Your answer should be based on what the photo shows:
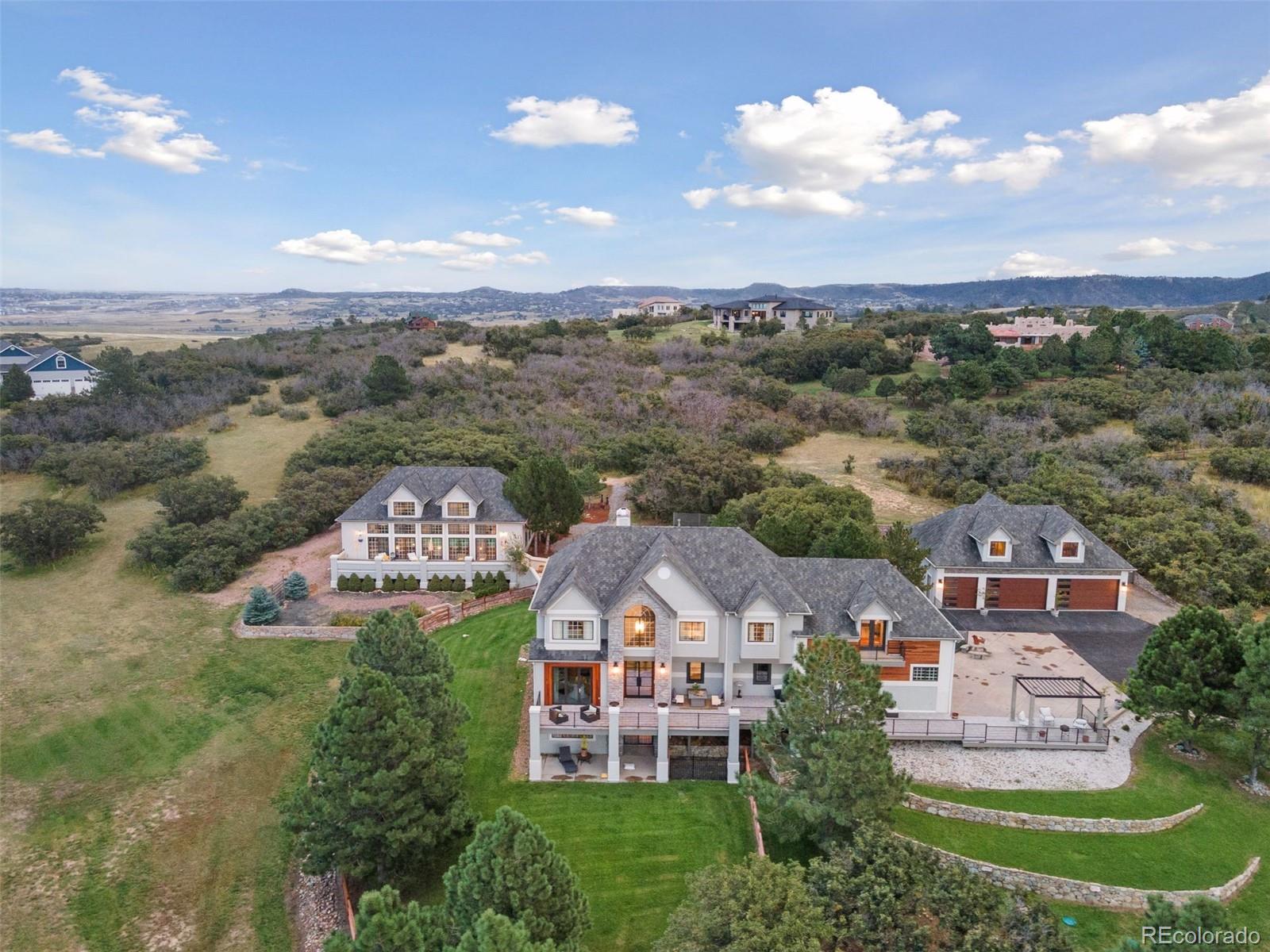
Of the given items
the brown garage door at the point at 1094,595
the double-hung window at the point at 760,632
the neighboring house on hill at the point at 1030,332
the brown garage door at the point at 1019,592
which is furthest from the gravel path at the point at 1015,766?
the neighboring house on hill at the point at 1030,332

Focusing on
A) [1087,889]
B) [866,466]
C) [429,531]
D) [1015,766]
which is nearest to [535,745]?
[1015,766]

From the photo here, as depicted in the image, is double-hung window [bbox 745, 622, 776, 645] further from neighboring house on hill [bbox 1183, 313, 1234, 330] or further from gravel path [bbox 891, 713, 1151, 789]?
neighboring house on hill [bbox 1183, 313, 1234, 330]

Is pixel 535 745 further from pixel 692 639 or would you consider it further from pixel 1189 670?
pixel 1189 670

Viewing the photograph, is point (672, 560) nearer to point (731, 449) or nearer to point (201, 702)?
point (201, 702)

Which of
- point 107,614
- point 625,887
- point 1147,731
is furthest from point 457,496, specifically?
point 1147,731

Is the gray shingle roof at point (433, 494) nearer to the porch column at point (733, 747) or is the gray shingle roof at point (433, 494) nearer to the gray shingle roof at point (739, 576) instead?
the gray shingle roof at point (739, 576)

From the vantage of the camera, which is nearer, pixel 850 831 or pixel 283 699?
pixel 850 831
